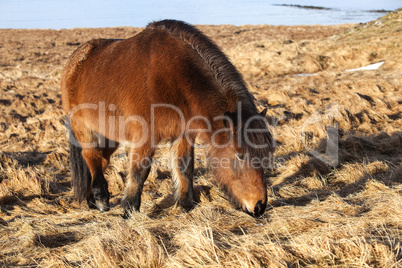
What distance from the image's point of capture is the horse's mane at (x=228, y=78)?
3104 millimetres

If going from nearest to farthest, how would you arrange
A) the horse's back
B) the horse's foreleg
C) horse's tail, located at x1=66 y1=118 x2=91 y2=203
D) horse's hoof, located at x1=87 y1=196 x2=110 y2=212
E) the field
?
the field, the horse's foreleg, horse's hoof, located at x1=87 y1=196 x2=110 y2=212, horse's tail, located at x1=66 y1=118 x2=91 y2=203, the horse's back

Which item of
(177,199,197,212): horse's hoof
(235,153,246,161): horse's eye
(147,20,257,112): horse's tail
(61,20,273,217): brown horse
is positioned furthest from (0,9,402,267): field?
(147,20,257,112): horse's tail

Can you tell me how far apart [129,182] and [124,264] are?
1403mm

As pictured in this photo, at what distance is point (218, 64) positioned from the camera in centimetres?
338

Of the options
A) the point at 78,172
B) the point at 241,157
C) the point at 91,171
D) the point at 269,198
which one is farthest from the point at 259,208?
the point at 78,172

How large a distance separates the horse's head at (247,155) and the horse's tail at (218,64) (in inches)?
6.4

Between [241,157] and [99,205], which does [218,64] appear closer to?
[241,157]

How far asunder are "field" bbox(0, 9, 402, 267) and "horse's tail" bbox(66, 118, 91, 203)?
0.55 feet

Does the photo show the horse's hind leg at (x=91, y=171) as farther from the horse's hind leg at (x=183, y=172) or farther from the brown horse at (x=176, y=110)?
the horse's hind leg at (x=183, y=172)

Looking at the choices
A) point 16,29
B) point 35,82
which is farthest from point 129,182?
point 16,29

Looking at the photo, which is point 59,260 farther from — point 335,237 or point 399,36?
point 399,36

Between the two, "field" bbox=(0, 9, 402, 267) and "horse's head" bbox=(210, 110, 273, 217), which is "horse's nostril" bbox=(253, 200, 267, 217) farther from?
"field" bbox=(0, 9, 402, 267)

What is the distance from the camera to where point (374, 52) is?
11.4m

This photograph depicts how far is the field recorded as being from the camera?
2414mm
